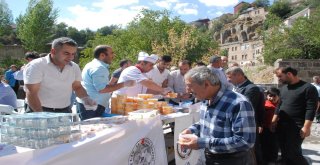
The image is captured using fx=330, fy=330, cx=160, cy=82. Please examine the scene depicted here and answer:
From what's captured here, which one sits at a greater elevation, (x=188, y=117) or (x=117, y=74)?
(x=117, y=74)

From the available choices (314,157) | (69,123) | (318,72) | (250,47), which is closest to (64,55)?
(69,123)

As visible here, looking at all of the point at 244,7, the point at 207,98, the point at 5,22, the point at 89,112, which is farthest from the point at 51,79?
the point at 244,7

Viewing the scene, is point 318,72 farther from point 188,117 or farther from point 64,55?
point 64,55

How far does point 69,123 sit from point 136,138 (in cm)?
94

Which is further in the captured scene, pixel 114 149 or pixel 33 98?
pixel 33 98

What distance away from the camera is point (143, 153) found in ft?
11.1

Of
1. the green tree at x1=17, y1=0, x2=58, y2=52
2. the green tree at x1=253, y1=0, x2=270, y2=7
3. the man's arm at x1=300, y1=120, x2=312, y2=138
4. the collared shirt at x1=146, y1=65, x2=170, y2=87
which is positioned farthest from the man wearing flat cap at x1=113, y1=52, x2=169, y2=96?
the green tree at x1=253, y1=0, x2=270, y2=7

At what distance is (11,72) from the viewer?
10008 millimetres

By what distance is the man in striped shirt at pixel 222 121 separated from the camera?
7.36ft

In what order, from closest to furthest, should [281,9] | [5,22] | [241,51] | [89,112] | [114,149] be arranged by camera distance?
[114,149] → [89,112] → [5,22] → [281,9] → [241,51]

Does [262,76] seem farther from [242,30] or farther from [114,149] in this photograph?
[242,30]

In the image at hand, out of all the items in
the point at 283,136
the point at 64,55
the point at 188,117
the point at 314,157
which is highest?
the point at 64,55

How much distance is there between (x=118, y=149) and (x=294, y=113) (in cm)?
265

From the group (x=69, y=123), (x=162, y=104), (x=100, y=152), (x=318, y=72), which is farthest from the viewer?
(x=318, y=72)
